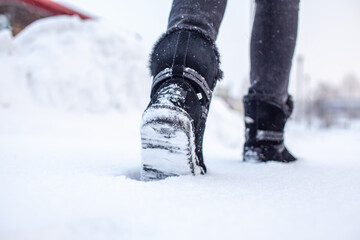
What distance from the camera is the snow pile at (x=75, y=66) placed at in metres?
2.43

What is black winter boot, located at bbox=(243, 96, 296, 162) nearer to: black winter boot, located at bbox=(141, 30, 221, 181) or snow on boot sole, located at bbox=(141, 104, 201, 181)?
black winter boot, located at bbox=(141, 30, 221, 181)

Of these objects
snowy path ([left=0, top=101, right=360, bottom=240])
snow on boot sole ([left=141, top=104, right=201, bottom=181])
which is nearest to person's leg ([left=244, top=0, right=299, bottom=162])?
snowy path ([left=0, top=101, right=360, bottom=240])

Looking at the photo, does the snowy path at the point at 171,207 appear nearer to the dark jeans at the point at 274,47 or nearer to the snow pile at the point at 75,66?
the dark jeans at the point at 274,47

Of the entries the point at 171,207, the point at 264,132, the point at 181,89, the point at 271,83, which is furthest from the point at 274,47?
the point at 171,207

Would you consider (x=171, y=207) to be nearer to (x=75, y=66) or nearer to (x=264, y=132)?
(x=264, y=132)

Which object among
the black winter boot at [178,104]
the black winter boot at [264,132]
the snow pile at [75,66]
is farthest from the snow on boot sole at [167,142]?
the snow pile at [75,66]

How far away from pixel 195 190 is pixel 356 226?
0.70ft

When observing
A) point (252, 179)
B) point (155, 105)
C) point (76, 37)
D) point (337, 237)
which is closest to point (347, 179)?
point (252, 179)

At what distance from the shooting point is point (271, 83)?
86cm

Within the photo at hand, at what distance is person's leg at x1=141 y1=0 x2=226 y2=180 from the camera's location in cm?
48

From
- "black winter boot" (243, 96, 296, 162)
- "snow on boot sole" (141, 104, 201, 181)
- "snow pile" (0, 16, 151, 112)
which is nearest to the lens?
"snow on boot sole" (141, 104, 201, 181)

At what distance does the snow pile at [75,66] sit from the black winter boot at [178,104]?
80.8 inches

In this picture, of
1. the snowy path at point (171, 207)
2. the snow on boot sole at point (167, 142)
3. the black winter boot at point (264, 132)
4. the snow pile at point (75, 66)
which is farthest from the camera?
the snow pile at point (75, 66)

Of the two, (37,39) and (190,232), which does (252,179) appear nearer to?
(190,232)
